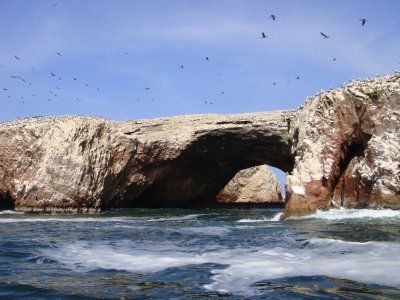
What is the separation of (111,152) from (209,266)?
19.9m

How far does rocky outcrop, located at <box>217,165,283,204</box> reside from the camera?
40656mm

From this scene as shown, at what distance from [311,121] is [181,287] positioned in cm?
1434

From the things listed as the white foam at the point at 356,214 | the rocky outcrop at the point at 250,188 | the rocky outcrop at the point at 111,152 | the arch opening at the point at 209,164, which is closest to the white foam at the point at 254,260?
the white foam at the point at 356,214

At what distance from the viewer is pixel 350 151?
1820 cm

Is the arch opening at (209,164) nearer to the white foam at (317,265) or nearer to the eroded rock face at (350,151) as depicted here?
the eroded rock face at (350,151)

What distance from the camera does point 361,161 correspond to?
56.5ft

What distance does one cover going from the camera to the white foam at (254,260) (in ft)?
18.1

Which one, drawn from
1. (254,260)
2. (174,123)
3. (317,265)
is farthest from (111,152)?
(317,265)

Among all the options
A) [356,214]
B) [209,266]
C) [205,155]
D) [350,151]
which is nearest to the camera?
[209,266]

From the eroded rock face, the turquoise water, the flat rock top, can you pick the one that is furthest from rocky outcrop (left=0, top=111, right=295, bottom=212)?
the turquoise water

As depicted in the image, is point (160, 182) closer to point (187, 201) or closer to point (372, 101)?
point (187, 201)

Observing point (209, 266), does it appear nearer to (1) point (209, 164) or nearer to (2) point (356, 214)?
(2) point (356, 214)

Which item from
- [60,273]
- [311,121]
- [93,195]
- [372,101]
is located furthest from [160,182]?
[60,273]

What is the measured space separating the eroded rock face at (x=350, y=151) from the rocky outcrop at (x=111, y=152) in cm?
459
